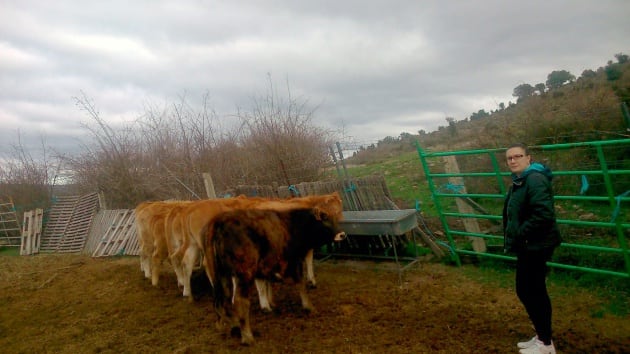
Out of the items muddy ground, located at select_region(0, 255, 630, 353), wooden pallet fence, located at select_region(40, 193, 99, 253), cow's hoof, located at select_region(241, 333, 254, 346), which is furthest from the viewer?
wooden pallet fence, located at select_region(40, 193, 99, 253)

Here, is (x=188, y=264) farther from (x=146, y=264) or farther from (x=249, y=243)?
(x=146, y=264)

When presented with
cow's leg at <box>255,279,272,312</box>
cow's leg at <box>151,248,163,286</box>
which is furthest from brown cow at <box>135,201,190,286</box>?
cow's leg at <box>255,279,272,312</box>

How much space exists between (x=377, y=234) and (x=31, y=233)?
1456 centimetres

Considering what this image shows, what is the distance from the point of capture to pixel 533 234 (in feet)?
11.9

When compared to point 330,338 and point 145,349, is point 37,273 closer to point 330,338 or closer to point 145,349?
point 145,349

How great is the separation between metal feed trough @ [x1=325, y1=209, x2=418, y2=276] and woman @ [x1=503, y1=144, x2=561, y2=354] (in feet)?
8.40

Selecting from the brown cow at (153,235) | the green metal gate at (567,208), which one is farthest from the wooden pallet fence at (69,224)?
the green metal gate at (567,208)

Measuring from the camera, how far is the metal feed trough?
21.2ft

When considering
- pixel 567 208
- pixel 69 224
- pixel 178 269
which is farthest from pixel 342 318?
pixel 69 224

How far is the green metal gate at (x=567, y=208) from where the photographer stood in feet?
16.7

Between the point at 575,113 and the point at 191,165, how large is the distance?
11691mm

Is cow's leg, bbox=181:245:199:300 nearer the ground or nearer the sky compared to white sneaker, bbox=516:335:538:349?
nearer the sky

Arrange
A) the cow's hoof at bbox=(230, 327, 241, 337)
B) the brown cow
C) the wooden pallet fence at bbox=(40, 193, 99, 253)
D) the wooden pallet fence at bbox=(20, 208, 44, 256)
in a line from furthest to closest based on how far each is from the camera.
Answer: the wooden pallet fence at bbox=(20, 208, 44, 256)
the wooden pallet fence at bbox=(40, 193, 99, 253)
the brown cow
the cow's hoof at bbox=(230, 327, 241, 337)

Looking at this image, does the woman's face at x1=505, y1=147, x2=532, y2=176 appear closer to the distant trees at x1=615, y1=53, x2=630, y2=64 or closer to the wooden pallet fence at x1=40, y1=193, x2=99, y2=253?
the wooden pallet fence at x1=40, y1=193, x2=99, y2=253
